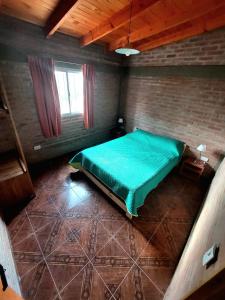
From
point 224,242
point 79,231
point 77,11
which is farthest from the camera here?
point 77,11

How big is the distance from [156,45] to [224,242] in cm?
378

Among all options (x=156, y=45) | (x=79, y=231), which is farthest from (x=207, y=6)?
(x=79, y=231)

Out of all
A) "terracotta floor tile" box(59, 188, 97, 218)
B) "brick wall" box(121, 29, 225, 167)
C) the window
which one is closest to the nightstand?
"brick wall" box(121, 29, 225, 167)

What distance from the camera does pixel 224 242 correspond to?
623 mm

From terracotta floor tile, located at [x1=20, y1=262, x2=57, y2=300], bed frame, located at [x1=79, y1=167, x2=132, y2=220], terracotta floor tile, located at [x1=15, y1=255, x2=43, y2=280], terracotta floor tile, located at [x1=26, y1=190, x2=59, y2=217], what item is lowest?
terracotta floor tile, located at [x1=20, y1=262, x2=57, y2=300]

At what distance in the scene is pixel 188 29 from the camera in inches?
103

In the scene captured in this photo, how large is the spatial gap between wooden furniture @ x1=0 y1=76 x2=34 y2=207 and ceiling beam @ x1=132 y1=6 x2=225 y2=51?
308cm

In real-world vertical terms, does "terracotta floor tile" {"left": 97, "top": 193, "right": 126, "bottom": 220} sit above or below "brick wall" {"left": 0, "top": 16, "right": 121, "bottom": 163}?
below

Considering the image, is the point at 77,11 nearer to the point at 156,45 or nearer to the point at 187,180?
the point at 156,45

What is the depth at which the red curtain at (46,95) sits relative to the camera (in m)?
2.70

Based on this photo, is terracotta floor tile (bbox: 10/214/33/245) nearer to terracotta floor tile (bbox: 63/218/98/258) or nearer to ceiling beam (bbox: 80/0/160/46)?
terracotta floor tile (bbox: 63/218/98/258)

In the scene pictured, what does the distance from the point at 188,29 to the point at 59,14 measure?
2.24m

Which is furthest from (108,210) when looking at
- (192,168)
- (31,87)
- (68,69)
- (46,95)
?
(68,69)

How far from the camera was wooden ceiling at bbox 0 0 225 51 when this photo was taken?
6.45 ft
